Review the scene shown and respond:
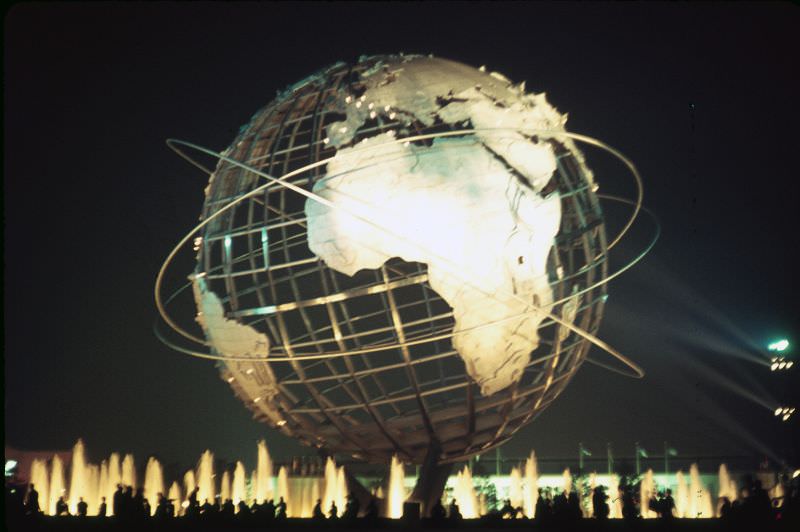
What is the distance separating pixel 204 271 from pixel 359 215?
249cm

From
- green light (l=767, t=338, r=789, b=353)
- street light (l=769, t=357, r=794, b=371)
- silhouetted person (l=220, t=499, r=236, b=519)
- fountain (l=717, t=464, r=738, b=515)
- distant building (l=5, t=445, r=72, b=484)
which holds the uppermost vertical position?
green light (l=767, t=338, r=789, b=353)

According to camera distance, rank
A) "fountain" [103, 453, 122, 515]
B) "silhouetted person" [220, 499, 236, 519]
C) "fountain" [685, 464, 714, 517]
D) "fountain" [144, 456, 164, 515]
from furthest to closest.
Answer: "fountain" [103, 453, 122, 515] < "fountain" [144, 456, 164, 515] < "fountain" [685, 464, 714, 517] < "silhouetted person" [220, 499, 236, 519]

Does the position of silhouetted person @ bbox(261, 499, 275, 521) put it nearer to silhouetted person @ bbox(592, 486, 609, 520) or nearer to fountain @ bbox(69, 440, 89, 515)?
silhouetted person @ bbox(592, 486, 609, 520)

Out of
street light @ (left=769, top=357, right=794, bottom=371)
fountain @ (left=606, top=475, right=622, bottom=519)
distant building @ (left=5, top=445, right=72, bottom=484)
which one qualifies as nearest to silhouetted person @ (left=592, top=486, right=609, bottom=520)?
fountain @ (left=606, top=475, right=622, bottom=519)

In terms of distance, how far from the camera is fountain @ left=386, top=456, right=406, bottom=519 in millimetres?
13164

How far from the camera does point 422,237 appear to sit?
467 inches

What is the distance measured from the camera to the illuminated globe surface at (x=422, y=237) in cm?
1190

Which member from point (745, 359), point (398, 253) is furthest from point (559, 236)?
point (745, 359)

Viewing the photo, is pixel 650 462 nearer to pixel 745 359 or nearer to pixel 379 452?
pixel 745 359

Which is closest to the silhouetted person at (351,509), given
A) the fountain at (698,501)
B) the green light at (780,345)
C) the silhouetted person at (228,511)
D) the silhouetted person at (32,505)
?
the silhouetted person at (228,511)

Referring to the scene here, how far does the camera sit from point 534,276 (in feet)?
40.3

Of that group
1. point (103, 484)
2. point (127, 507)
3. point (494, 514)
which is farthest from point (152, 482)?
point (494, 514)

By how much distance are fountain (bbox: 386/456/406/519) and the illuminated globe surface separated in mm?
155

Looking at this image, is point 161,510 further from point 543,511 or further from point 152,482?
point 152,482
